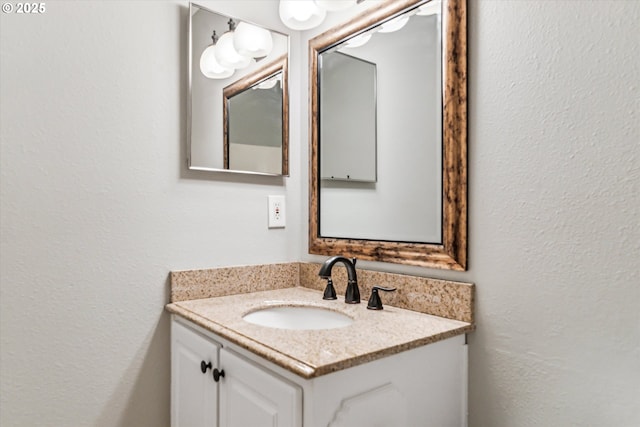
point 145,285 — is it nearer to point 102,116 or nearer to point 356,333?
point 102,116

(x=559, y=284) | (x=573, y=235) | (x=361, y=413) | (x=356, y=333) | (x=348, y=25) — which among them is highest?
(x=348, y=25)

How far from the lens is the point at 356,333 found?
1005mm

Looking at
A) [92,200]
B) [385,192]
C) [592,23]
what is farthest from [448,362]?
[92,200]

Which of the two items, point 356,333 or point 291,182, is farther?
point 291,182

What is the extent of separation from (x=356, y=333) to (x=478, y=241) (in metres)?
0.41

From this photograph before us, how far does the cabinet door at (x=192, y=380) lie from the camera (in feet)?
3.67

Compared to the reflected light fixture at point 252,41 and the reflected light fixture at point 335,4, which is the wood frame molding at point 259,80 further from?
the reflected light fixture at point 335,4

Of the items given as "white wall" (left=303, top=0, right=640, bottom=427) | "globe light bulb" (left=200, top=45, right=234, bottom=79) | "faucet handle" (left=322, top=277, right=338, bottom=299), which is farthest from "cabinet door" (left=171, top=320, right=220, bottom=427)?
"globe light bulb" (left=200, top=45, right=234, bottom=79)

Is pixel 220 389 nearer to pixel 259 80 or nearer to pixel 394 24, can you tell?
pixel 259 80

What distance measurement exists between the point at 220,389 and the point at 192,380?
0.65 ft

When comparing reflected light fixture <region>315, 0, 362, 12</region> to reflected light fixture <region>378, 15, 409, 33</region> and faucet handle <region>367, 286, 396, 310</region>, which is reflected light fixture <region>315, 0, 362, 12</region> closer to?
reflected light fixture <region>378, 15, 409, 33</region>

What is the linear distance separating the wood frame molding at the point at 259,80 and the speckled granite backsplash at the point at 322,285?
15.5 inches

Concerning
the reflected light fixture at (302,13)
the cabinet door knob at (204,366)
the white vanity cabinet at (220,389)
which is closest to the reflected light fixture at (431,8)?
the reflected light fixture at (302,13)

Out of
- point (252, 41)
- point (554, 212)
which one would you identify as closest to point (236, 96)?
point (252, 41)
